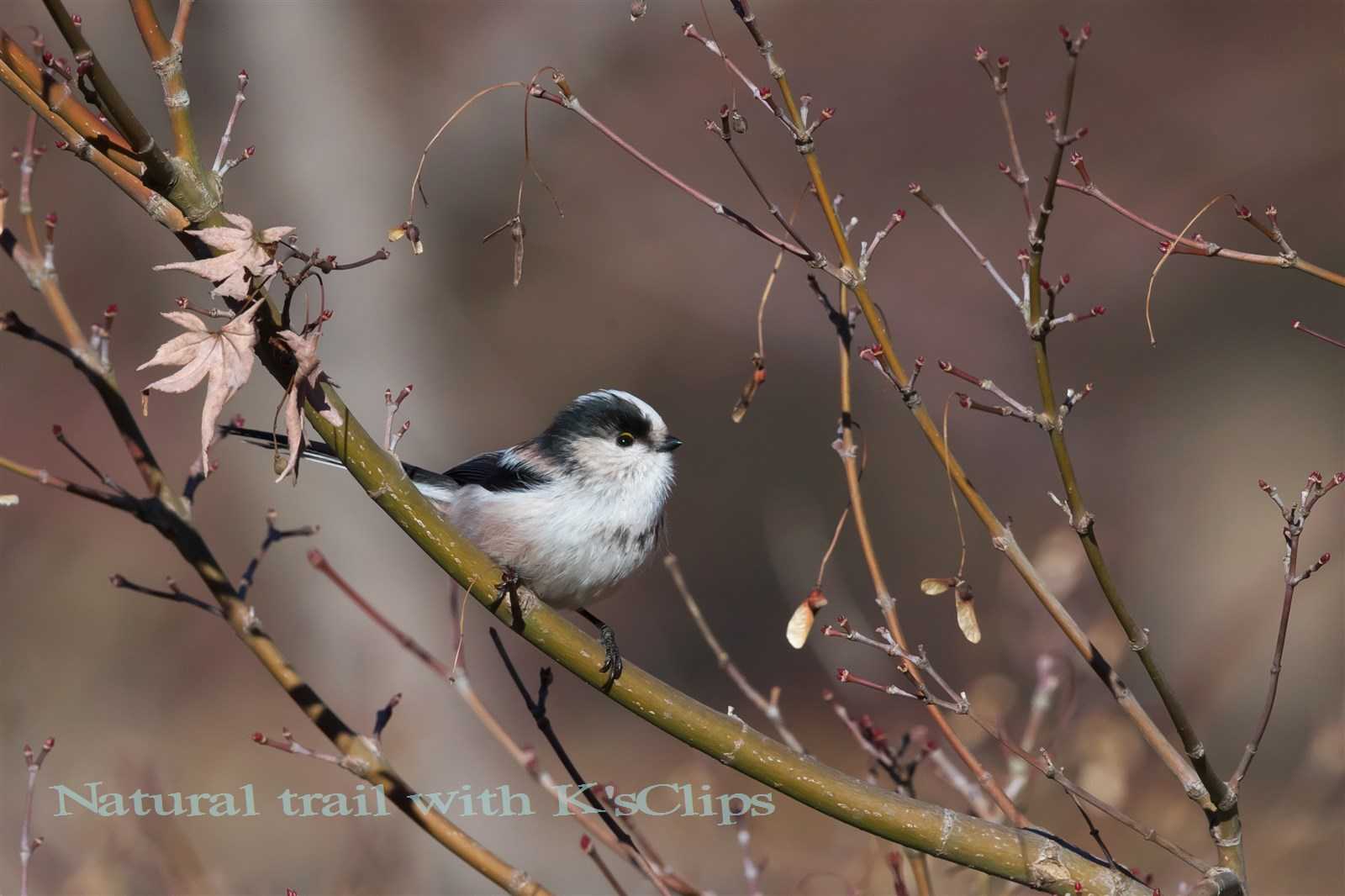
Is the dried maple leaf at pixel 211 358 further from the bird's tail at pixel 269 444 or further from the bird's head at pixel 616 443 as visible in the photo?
the bird's head at pixel 616 443

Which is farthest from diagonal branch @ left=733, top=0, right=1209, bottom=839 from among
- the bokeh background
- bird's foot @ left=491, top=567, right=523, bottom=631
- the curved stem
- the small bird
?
the bokeh background

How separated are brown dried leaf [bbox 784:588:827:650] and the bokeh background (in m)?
2.76

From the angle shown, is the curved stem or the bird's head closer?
the curved stem

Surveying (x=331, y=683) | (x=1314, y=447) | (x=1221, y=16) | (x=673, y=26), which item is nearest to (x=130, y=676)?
(x=331, y=683)

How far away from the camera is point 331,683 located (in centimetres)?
595

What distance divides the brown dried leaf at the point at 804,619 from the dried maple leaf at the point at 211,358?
0.98m

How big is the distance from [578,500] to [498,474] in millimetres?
392

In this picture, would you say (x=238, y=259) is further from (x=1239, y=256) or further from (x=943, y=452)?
(x=1239, y=256)

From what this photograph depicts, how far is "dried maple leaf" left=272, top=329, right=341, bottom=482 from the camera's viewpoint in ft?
5.16

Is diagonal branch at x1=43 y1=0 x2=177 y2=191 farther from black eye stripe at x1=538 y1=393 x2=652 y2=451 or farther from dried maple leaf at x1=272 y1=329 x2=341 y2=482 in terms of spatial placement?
black eye stripe at x1=538 y1=393 x2=652 y2=451

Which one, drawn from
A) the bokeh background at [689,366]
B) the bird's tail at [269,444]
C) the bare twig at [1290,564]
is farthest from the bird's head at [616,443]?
the bokeh background at [689,366]

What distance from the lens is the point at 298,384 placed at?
5.29 ft

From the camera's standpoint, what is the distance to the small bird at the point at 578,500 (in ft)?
8.76

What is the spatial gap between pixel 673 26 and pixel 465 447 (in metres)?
2.74
